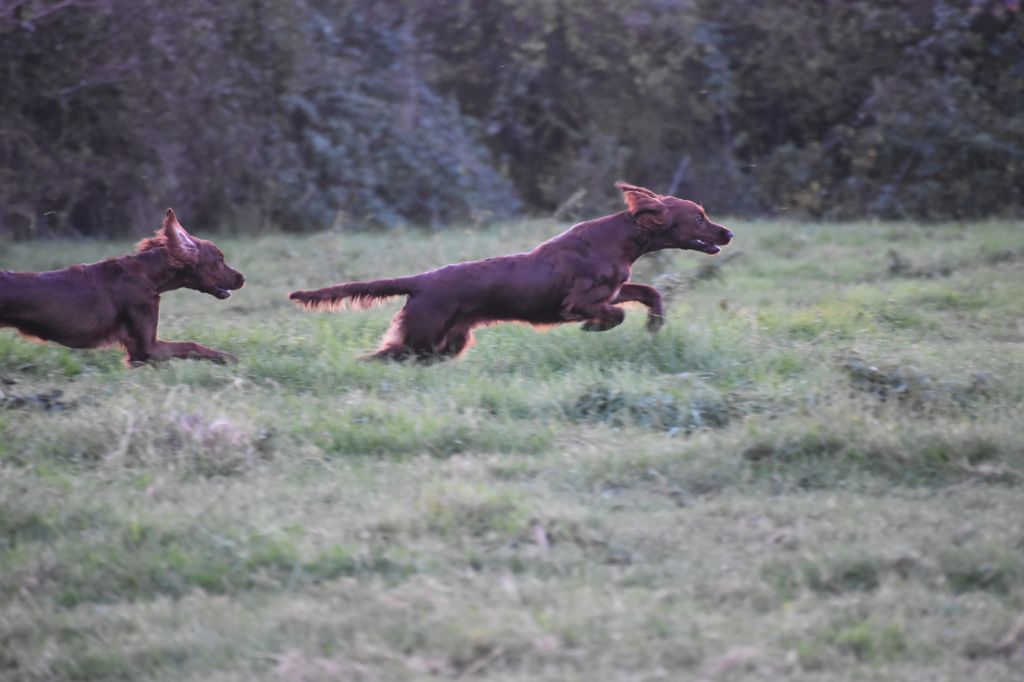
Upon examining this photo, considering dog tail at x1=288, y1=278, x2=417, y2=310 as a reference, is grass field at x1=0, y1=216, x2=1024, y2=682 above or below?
below

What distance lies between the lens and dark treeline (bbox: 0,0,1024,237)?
14148 mm

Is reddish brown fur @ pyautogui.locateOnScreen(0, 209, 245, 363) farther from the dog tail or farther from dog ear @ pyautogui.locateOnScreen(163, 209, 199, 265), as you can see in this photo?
the dog tail

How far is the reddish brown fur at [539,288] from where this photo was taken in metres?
6.84

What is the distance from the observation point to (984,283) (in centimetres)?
927

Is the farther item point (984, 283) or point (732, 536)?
point (984, 283)

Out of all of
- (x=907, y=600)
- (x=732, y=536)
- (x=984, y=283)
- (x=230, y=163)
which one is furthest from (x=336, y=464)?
(x=230, y=163)

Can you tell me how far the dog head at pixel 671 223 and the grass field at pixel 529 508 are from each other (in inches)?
22.3

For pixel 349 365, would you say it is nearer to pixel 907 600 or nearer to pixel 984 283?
pixel 907 600

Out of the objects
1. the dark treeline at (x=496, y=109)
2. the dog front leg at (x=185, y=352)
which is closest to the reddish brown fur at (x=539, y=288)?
the dog front leg at (x=185, y=352)

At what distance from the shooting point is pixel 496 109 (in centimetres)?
1842

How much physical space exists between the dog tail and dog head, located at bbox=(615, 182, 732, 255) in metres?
1.51

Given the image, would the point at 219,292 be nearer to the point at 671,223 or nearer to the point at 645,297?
the point at 645,297

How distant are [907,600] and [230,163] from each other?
519 inches

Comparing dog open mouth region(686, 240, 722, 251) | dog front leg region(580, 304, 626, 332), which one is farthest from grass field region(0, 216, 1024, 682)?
dog open mouth region(686, 240, 722, 251)
